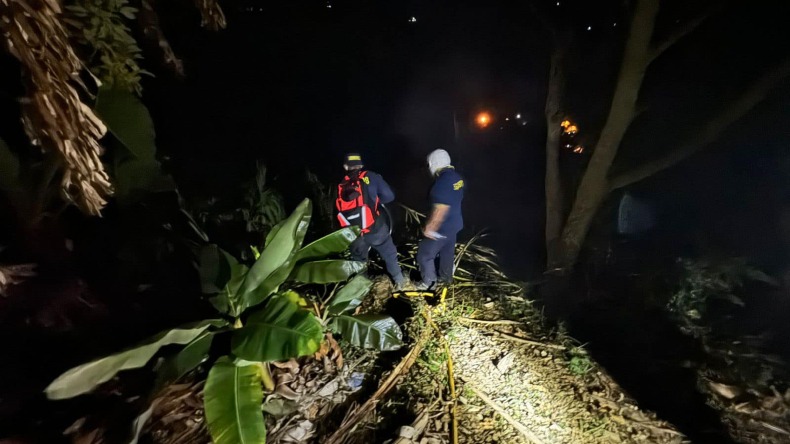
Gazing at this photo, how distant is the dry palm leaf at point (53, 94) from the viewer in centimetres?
154

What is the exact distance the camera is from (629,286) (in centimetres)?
514

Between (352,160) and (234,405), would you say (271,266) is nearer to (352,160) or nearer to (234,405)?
(234,405)

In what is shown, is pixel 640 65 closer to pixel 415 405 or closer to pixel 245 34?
pixel 415 405

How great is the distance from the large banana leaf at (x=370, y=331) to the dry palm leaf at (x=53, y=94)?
1.65 metres

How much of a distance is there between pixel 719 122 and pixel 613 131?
1076mm

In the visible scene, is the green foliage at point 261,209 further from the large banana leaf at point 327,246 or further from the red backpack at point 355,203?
the large banana leaf at point 327,246

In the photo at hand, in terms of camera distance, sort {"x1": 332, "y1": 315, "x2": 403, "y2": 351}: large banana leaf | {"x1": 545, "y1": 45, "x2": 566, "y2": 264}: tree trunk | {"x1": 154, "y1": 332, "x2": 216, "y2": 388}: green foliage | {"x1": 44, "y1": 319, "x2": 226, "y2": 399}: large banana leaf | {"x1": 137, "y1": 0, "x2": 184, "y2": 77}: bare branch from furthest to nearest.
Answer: {"x1": 545, "y1": 45, "x2": 566, "y2": 264}: tree trunk
{"x1": 137, "y1": 0, "x2": 184, "y2": 77}: bare branch
{"x1": 332, "y1": 315, "x2": 403, "y2": 351}: large banana leaf
{"x1": 154, "y1": 332, "x2": 216, "y2": 388}: green foliage
{"x1": 44, "y1": 319, "x2": 226, "y2": 399}: large banana leaf

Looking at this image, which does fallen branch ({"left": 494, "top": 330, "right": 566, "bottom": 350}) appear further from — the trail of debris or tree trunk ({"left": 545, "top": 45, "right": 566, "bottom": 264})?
tree trunk ({"left": 545, "top": 45, "right": 566, "bottom": 264})

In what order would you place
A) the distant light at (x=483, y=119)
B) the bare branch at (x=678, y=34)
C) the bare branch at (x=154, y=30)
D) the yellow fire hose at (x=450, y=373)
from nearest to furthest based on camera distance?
the yellow fire hose at (x=450, y=373), the bare branch at (x=154, y=30), the bare branch at (x=678, y=34), the distant light at (x=483, y=119)

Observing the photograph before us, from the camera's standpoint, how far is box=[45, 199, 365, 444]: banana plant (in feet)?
5.25

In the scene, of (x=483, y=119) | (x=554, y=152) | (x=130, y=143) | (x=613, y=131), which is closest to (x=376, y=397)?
(x=130, y=143)

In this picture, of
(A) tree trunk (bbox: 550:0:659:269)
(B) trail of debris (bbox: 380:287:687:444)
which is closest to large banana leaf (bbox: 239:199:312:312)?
(B) trail of debris (bbox: 380:287:687:444)

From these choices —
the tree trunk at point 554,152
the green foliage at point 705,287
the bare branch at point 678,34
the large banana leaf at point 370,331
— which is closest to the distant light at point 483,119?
the tree trunk at point 554,152

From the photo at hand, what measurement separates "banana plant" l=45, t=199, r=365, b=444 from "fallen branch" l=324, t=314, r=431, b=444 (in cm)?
52
